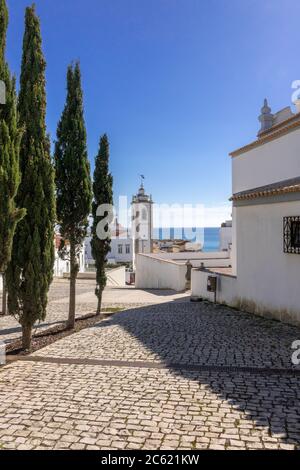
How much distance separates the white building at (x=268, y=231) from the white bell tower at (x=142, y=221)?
3077 centimetres

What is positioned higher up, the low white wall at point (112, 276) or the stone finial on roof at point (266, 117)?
the stone finial on roof at point (266, 117)

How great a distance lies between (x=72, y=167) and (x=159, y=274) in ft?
57.4

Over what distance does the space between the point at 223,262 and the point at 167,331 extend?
21.2 m

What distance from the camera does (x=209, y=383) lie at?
6426 mm

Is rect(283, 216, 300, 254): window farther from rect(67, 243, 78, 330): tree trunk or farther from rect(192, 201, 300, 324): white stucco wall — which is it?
rect(67, 243, 78, 330): tree trunk

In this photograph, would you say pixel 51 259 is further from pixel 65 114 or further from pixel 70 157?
pixel 65 114

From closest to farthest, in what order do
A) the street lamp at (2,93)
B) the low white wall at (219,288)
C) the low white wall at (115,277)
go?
the street lamp at (2,93) → the low white wall at (219,288) → the low white wall at (115,277)

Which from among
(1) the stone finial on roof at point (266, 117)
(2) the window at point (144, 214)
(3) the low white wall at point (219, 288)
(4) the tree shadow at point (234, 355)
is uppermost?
(1) the stone finial on roof at point (266, 117)

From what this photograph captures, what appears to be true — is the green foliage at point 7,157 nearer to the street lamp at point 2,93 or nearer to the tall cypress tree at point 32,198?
the street lamp at point 2,93

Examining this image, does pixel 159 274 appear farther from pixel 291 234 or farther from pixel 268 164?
pixel 291 234

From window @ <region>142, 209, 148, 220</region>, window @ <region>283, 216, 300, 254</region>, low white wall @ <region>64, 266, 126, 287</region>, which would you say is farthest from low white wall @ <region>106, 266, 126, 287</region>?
window @ <region>283, 216, 300, 254</region>

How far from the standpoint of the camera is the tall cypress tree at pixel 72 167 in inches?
452

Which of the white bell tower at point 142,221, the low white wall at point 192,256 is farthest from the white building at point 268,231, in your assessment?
the white bell tower at point 142,221
